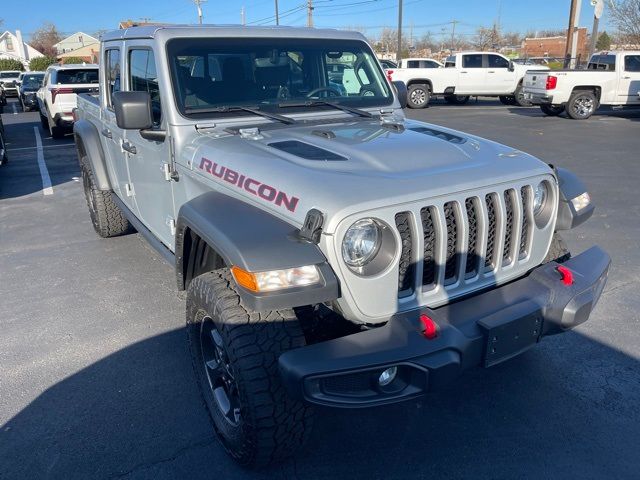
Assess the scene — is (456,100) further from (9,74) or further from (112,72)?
(9,74)

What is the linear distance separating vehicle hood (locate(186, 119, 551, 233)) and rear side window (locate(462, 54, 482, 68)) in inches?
707

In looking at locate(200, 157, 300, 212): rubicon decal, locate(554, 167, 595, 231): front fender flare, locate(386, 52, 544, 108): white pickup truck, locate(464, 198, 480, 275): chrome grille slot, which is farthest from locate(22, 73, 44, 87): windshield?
locate(464, 198, 480, 275): chrome grille slot

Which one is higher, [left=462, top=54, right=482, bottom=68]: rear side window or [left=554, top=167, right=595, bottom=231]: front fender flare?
[left=462, top=54, right=482, bottom=68]: rear side window

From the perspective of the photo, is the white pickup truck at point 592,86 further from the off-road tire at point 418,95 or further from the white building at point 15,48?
the white building at point 15,48

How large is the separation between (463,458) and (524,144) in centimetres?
1036

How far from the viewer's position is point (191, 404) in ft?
10.0

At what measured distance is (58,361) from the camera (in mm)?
3510

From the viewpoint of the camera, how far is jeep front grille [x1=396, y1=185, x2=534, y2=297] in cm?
233

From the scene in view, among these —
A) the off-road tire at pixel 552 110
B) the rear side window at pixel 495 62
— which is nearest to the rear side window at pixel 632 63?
the off-road tire at pixel 552 110

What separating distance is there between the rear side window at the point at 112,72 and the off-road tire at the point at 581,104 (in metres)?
14.9

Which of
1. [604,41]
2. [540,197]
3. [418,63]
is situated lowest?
[540,197]

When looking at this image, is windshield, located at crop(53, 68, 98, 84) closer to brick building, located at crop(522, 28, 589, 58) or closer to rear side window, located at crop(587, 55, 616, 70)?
rear side window, located at crop(587, 55, 616, 70)

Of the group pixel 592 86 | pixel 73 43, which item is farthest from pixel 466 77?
pixel 73 43

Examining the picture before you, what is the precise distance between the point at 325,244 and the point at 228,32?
2101 mm
